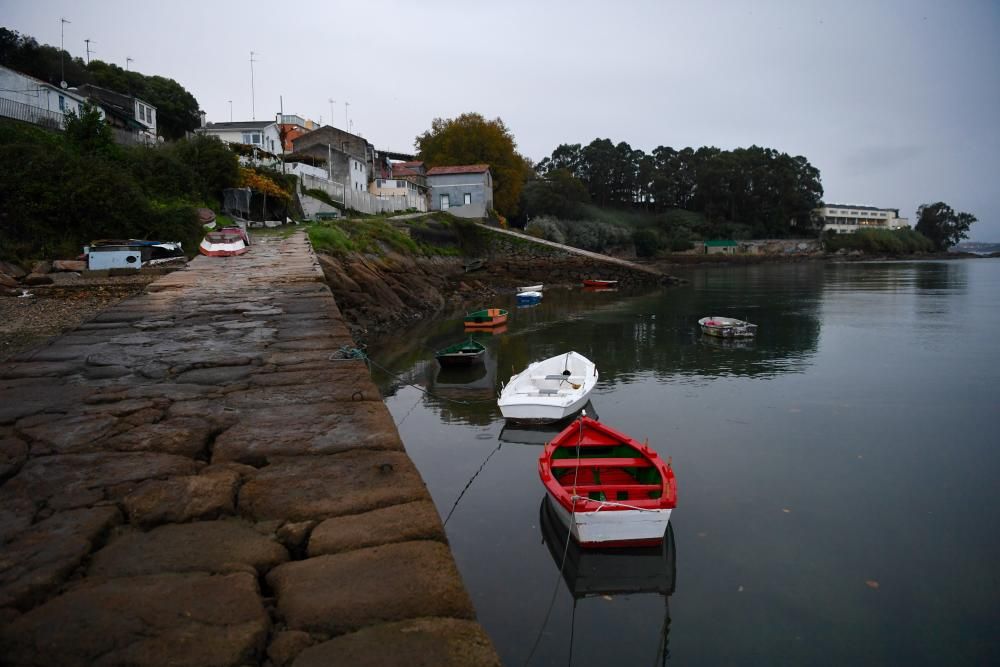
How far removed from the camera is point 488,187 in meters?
59.8

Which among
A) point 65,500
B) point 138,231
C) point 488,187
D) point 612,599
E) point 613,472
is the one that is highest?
point 488,187

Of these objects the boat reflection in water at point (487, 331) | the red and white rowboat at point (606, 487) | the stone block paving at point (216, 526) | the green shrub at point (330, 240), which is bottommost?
the red and white rowboat at point (606, 487)

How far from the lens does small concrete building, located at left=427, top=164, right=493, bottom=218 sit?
188 feet

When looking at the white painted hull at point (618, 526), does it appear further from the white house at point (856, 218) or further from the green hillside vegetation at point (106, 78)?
the white house at point (856, 218)

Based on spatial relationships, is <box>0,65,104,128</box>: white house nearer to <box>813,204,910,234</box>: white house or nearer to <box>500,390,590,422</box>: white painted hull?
<box>500,390,590,422</box>: white painted hull

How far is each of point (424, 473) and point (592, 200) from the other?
8543 centimetres

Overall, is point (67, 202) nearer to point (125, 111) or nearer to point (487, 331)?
point (487, 331)

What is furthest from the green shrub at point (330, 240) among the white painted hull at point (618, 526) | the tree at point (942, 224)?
the tree at point (942, 224)

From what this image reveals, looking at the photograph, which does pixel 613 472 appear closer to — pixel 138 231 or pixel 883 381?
pixel 883 381

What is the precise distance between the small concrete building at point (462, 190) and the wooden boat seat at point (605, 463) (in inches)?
Answer: 1962

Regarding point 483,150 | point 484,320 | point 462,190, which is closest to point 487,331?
point 484,320

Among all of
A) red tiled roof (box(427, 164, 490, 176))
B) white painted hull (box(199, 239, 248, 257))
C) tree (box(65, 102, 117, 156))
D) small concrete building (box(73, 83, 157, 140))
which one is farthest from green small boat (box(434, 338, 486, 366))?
red tiled roof (box(427, 164, 490, 176))

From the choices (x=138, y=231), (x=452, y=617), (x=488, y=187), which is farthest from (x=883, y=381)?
(x=488, y=187)

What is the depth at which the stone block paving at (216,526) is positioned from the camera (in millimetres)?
2268
